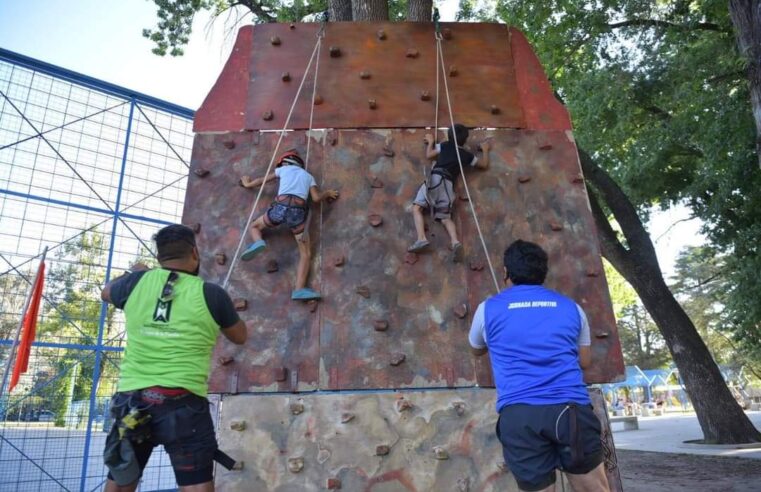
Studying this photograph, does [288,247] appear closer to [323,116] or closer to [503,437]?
→ [323,116]

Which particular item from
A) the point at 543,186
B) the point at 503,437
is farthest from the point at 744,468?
the point at 503,437

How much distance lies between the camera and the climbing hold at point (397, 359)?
3.56 m

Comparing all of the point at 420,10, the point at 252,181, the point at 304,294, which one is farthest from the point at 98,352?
the point at 420,10

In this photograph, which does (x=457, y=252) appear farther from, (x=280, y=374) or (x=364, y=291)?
(x=280, y=374)

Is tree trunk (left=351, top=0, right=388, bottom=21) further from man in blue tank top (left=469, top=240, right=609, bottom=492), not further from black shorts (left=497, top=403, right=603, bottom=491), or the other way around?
black shorts (left=497, top=403, right=603, bottom=491)

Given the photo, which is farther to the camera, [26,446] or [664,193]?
[664,193]

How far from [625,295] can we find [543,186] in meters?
28.9

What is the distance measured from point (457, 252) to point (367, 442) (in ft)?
4.60

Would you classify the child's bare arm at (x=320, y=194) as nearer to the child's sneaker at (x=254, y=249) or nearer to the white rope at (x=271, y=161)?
the white rope at (x=271, y=161)

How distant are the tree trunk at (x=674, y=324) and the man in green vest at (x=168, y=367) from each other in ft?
28.9

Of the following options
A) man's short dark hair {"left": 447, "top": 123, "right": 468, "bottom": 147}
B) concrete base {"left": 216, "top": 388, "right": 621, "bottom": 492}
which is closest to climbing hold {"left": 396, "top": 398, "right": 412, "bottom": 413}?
concrete base {"left": 216, "top": 388, "right": 621, "bottom": 492}

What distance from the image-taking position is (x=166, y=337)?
230 centimetres

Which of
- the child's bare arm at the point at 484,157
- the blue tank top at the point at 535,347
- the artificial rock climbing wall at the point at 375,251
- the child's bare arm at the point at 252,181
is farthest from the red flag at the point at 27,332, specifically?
the blue tank top at the point at 535,347

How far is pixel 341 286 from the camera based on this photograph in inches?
Result: 149
